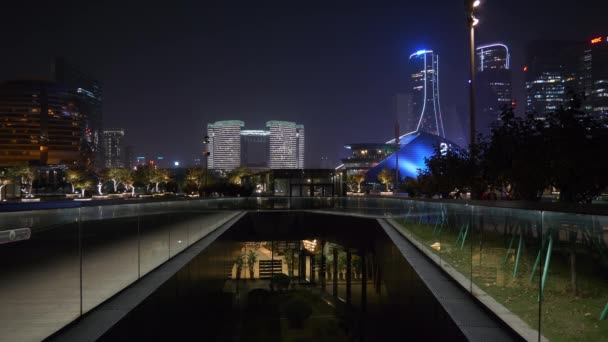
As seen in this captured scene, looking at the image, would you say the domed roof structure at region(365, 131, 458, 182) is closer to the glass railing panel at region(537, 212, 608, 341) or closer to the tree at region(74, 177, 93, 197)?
the tree at region(74, 177, 93, 197)

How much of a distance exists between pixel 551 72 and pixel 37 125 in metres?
160

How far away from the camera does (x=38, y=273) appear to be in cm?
386

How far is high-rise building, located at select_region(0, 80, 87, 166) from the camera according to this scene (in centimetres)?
11756

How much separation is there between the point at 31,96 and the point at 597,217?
141 m

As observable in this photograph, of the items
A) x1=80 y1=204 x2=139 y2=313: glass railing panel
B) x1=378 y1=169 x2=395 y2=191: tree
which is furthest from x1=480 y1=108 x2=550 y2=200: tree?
x1=378 y1=169 x2=395 y2=191: tree

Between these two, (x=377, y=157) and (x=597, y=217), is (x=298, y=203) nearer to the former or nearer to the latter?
(x=597, y=217)

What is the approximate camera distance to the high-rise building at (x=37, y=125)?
117562 millimetres

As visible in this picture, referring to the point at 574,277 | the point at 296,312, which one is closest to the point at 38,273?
the point at 574,277

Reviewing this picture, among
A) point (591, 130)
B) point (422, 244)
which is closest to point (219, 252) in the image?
point (422, 244)

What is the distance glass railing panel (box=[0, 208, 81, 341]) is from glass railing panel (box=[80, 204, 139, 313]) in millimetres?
249

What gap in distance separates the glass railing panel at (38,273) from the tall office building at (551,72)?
151822 millimetres

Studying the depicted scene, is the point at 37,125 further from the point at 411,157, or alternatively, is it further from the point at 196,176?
the point at 411,157

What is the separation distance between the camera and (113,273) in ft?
18.1

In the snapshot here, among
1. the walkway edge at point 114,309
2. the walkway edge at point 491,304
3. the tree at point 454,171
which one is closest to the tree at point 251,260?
the tree at point 454,171
